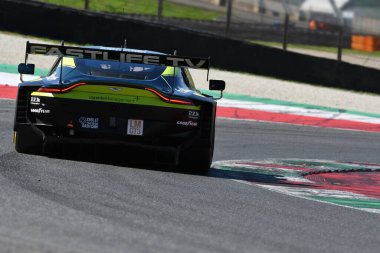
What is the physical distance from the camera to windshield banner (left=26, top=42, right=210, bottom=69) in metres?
10.3

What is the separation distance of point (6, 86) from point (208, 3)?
7993mm

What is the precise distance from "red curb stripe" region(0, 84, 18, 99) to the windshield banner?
282 inches

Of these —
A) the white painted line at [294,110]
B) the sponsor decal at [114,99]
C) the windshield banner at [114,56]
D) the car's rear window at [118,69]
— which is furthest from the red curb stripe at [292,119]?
the sponsor decal at [114,99]

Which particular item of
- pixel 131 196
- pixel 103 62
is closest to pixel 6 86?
pixel 103 62

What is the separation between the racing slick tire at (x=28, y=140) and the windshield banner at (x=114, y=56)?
79cm

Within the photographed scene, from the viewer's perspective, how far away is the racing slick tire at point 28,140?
10133mm

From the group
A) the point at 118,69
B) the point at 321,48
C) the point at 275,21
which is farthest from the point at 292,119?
the point at 118,69

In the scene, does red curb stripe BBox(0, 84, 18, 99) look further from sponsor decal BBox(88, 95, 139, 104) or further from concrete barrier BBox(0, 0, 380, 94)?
sponsor decal BBox(88, 95, 139, 104)

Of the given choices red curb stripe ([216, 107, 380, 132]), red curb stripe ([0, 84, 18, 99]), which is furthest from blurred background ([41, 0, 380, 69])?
red curb stripe ([0, 84, 18, 99])

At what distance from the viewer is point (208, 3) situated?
25.1 meters

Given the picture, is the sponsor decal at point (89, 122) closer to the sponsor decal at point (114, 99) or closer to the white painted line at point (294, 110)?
the sponsor decal at point (114, 99)

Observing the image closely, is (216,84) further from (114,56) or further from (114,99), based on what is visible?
(114,99)

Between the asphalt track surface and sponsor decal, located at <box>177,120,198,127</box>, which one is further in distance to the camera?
sponsor decal, located at <box>177,120,198,127</box>

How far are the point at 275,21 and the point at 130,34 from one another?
4.15m
